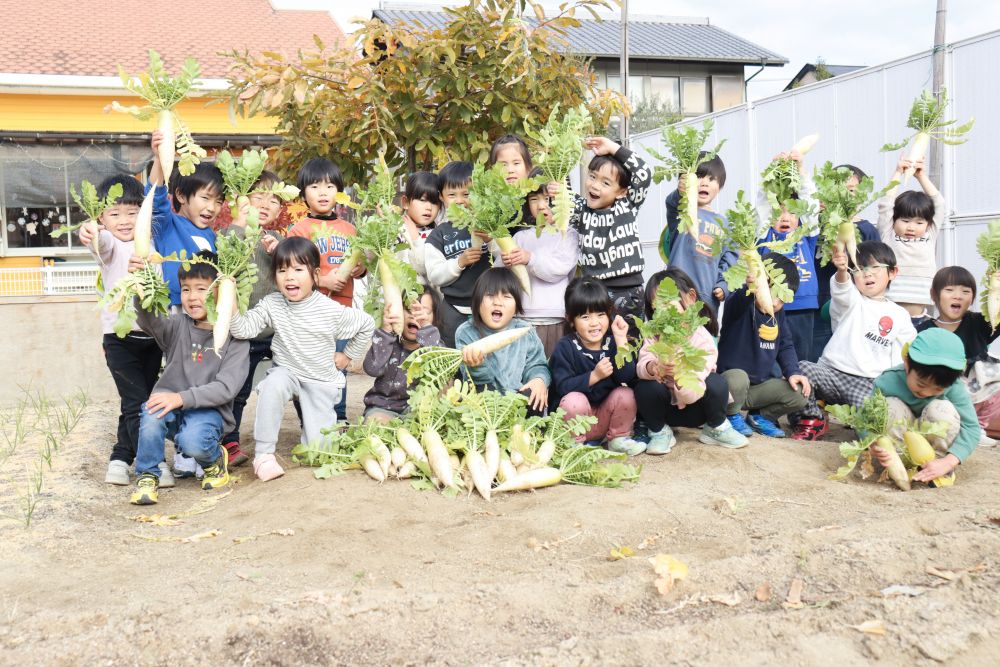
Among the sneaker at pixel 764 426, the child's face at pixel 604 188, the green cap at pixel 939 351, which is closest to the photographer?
the green cap at pixel 939 351

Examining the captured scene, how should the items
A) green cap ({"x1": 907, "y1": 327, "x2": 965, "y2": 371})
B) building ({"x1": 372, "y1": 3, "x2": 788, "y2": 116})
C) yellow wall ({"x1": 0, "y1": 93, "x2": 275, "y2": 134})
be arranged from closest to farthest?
green cap ({"x1": 907, "y1": 327, "x2": 965, "y2": 371})
yellow wall ({"x1": 0, "y1": 93, "x2": 275, "y2": 134})
building ({"x1": 372, "y1": 3, "x2": 788, "y2": 116})

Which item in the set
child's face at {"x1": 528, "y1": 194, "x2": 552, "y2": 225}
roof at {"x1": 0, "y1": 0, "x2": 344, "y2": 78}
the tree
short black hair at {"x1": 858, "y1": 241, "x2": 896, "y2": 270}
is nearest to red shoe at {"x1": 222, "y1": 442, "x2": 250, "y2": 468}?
child's face at {"x1": 528, "y1": 194, "x2": 552, "y2": 225}

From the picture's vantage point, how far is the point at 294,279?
4.91 m

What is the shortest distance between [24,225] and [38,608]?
45.7 feet

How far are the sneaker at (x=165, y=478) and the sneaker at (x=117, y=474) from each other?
0.25 m

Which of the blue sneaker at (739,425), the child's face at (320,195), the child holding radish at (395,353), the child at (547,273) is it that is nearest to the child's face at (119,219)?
the child's face at (320,195)

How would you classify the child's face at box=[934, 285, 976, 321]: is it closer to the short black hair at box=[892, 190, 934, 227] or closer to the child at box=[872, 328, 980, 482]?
the short black hair at box=[892, 190, 934, 227]

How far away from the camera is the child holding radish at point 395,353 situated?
5285mm

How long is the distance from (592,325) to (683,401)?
27.6 inches

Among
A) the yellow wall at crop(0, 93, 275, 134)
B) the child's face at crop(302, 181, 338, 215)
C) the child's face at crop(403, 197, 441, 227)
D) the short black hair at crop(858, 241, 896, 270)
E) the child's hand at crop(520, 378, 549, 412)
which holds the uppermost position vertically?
the yellow wall at crop(0, 93, 275, 134)

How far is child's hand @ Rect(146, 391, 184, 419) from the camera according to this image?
15.4ft

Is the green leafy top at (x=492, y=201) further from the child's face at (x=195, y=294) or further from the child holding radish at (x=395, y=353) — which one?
the child's face at (x=195, y=294)

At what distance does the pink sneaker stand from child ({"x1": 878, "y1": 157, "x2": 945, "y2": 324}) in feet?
14.3

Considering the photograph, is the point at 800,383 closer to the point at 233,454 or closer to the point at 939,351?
the point at 939,351
